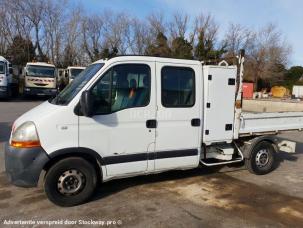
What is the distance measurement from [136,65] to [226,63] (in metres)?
2.03

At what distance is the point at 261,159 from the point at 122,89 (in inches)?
142

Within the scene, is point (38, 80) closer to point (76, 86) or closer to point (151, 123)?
point (76, 86)

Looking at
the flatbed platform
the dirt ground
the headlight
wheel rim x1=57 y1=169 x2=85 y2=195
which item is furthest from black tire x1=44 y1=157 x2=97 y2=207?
the flatbed platform

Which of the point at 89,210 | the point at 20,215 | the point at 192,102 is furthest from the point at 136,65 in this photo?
the point at 20,215

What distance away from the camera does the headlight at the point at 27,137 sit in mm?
4824

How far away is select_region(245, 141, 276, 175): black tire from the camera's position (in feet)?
23.2

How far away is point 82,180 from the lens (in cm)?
518

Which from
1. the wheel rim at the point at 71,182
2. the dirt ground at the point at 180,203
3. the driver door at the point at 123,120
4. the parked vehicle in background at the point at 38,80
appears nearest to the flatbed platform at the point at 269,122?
the dirt ground at the point at 180,203

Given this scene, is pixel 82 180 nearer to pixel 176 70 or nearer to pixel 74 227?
pixel 74 227

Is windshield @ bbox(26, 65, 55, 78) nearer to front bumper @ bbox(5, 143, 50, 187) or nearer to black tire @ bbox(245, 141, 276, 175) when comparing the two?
black tire @ bbox(245, 141, 276, 175)

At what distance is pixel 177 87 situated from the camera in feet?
19.1

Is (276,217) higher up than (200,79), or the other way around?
(200,79)

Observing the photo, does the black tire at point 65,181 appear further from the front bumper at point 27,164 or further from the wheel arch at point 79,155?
the front bumper at point 27,164

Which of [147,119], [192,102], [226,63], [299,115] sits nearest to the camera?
[147,119]
